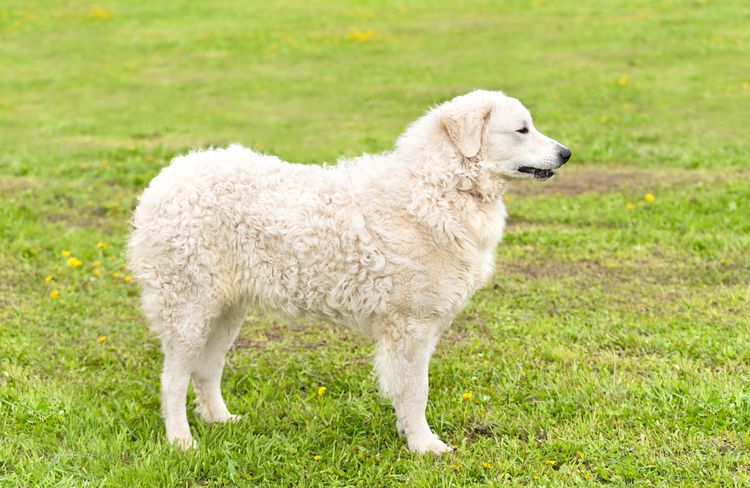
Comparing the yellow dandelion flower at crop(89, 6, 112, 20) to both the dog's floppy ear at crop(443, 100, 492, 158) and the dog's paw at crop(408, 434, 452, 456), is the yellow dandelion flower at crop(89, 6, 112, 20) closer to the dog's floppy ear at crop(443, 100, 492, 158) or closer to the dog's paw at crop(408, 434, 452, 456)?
the dog's floppy ear at crop(443, 100, 492, 158)

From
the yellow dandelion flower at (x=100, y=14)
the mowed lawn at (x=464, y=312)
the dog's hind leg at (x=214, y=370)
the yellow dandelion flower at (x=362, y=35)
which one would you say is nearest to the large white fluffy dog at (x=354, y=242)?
the dog's hind leg at (x=214, y=370)

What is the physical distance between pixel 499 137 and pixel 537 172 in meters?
0.33

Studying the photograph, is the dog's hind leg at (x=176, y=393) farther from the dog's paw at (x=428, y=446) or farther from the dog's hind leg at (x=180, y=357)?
the dog's paw at (x=428, y=446)

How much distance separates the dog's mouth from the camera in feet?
16.3

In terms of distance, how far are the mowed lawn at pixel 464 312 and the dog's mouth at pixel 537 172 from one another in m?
1.46

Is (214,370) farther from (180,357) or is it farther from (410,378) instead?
(410,378)

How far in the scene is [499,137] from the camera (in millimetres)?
4914

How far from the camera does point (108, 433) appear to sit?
501 centimetres

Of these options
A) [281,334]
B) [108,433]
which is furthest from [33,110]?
[108,433]

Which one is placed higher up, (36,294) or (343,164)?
(343,164)

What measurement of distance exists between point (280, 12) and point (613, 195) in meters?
17.7

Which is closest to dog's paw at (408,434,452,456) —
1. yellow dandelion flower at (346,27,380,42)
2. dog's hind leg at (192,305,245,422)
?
dog's hind leg at (192,305,245,422)

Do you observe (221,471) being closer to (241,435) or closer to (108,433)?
(241,435)

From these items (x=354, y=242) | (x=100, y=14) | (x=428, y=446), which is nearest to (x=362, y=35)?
(x=100, y=14)
